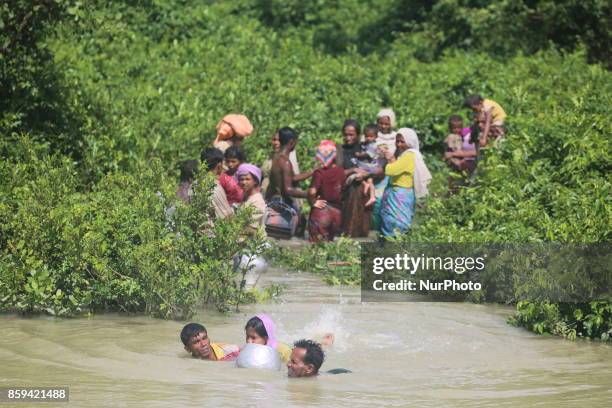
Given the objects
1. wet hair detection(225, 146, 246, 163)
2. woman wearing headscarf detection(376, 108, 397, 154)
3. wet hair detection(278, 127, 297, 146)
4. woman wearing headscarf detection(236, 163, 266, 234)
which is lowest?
woman wearing headscarf detection(236, 163, 266, 234)

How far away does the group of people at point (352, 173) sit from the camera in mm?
14664

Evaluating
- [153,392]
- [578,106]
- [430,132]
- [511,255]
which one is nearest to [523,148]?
[578,106]

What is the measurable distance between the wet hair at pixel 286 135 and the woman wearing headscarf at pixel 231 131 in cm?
38

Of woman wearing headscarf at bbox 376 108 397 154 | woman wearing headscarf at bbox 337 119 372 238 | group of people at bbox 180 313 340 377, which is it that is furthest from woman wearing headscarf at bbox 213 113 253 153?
group of people at bbox 180 313 340 377

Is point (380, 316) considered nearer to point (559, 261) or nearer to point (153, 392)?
point (559, 261)

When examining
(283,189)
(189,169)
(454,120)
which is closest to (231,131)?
(283,189)

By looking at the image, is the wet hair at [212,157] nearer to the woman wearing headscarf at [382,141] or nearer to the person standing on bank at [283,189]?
the person standing on bank at [283,189]

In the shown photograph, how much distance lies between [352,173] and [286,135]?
45.3 inches

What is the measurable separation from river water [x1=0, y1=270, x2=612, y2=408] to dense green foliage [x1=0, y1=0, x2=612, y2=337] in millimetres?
440

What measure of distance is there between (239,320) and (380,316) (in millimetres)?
1359

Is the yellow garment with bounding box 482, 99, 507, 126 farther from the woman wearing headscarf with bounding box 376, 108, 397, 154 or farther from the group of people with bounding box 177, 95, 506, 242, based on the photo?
the woman wearing headscarf with bounding box 376, 108, 397, 154

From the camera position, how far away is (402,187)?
14.7 meters

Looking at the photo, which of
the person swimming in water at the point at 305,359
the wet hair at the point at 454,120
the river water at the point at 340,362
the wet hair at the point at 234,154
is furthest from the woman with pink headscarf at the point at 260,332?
the wet hair at the point at 454,120

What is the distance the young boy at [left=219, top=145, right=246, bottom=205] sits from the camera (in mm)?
12875
